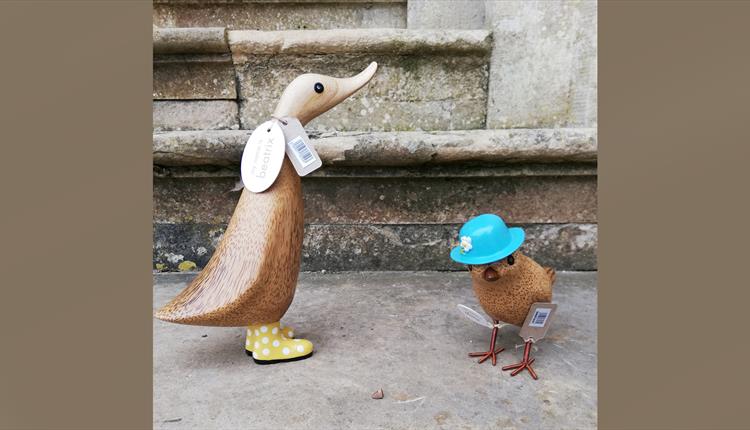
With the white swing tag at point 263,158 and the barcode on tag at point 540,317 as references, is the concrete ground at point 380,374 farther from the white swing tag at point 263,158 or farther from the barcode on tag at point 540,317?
the white swing tag at point 263,158

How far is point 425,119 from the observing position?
4.95 feet

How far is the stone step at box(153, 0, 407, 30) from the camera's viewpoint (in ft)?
5.13

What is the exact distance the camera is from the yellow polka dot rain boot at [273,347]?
91 cm

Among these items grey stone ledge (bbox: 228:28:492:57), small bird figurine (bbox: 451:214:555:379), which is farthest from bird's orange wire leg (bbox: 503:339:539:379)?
grey stone ledge (bbox: 228:28:492:57)

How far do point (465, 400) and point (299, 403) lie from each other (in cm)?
30

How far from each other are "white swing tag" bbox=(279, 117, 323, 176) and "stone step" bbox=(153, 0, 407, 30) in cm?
85

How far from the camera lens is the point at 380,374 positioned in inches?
33.7

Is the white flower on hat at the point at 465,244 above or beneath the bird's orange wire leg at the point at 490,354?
above

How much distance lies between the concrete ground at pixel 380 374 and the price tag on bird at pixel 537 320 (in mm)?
67

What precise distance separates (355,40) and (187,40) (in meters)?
0.53

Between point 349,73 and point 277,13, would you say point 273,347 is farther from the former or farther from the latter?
point 277,13

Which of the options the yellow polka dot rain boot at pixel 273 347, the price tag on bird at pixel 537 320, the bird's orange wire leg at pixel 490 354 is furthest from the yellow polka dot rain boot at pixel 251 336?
the price tag on bird at pixel 537 320

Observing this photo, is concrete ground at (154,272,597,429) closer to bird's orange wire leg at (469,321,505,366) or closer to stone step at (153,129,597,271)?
bird's orange wire leg at (469,321,505,366)

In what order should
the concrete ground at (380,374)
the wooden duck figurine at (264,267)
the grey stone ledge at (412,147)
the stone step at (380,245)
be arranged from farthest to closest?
the stone step at (380,245)
the grey stone ledge at (412,147)
the wooden duck figurine at (264,267)
the concrete ground at (380,374)
